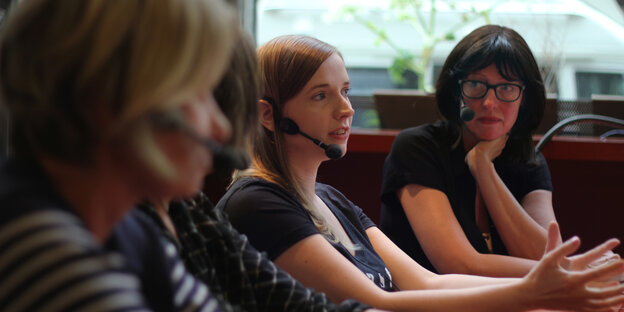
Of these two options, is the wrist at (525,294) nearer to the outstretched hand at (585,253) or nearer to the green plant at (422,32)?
the outstretched hand at (585,253)

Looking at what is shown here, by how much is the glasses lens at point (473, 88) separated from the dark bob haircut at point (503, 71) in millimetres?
28

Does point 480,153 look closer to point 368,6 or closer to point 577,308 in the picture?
point 577,308

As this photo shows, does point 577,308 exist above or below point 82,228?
below

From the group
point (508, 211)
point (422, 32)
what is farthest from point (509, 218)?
point (422, 32)

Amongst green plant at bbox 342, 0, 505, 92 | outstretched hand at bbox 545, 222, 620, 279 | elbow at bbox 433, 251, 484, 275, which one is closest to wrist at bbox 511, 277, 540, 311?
outstretched hand at bbox 545, 222, 620, 279

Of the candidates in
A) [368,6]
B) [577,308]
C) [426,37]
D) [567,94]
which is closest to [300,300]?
[577,308]

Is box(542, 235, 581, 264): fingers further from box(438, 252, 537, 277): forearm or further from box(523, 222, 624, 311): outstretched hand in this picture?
box(438, 252, 537, 277): forearm

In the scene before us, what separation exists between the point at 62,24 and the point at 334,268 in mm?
706

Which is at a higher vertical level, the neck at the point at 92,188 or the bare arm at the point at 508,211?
the neck at the point at 92,188

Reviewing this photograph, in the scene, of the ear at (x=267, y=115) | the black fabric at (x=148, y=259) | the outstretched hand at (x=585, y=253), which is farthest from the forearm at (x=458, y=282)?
the black fabric at (x=148, y=259)

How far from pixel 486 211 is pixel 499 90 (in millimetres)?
378

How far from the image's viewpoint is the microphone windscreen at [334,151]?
1.35 meters

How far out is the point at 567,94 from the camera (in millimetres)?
5109

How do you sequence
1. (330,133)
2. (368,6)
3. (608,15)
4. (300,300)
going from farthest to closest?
(368,6)
(608,15)
(330,133)
(300,300)
